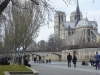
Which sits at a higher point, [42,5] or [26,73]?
[42,5]

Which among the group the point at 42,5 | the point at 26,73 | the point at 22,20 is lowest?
the point at 26,73

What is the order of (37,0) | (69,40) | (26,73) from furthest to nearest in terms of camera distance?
1. (69,40)
2. (26,73)
3. (37,0)

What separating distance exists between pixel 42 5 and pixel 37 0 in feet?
2.50

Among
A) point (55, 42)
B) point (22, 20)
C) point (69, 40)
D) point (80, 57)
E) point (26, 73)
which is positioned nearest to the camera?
point (26, 73)

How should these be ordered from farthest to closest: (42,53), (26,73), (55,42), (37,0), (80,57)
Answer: (55,42), (42,53), (80,57), (26,73), (37,0)

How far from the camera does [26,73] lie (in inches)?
960

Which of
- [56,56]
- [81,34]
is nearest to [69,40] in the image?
[81,34]

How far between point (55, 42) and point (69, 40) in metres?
16.1

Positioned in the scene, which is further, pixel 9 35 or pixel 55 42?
pixel 55 42

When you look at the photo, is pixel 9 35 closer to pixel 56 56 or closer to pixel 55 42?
pixel 56 56

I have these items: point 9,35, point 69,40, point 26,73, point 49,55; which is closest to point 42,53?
point 49,55

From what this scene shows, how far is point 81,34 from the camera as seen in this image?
198 meters

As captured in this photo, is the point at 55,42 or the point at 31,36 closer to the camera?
the point at 31,36

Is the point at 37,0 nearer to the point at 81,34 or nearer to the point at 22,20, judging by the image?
the point at 22,20
